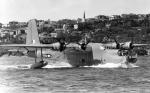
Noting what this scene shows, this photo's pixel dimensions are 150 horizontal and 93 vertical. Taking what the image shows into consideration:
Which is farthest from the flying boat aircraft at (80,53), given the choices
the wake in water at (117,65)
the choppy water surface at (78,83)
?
the choppy water surface at (78,83)

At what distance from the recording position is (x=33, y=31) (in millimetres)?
63625

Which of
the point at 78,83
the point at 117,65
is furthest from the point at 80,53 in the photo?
the point at 78,83

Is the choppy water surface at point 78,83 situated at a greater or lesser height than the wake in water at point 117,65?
greater

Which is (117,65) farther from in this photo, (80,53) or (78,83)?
(78,83)

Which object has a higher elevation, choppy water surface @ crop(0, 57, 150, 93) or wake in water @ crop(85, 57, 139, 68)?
choppy water surface @ crop(0, 57, 150, 93)

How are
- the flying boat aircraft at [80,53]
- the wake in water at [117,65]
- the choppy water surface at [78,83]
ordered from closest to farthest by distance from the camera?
the choppy water surface at [78,83]
the flying boat aircraft at [80,53]
the wake in water at [117,65]

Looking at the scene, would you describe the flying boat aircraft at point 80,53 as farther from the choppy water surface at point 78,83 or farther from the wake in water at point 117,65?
the choppy water surface at point 78,83

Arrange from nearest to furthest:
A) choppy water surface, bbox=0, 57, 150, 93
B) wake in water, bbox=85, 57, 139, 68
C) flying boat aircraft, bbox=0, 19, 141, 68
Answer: choppy water surface, bbox=0, 57, 150, 93, flying boat aircraft, bbox=0, 19, 141, 68, wake in water, bbox=85, 57, 139, 68

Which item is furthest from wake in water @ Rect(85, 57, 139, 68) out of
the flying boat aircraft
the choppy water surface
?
the choppy water surface

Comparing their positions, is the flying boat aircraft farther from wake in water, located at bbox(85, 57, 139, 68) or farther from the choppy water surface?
the choppy water surface

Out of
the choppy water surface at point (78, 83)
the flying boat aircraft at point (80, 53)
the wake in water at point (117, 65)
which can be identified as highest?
the flying boat aircraft at point (80, 53)

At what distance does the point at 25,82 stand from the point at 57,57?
23.5 m

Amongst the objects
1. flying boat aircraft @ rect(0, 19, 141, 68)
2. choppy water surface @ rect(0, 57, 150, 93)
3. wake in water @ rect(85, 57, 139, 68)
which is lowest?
wake in water @ rect(85, 57, 139, 68)

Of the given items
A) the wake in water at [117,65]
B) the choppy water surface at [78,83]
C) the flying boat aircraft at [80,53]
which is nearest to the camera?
the choppy water surface at [78,83]
